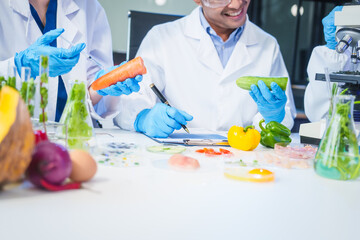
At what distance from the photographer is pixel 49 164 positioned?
2.56ft

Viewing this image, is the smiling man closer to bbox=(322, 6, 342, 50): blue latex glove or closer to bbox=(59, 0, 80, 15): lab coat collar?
bbox=(322, 6, 342, 50): blue latex glove

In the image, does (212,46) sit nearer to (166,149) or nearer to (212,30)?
(212,30)

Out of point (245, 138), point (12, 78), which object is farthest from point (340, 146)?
point (12, 78)

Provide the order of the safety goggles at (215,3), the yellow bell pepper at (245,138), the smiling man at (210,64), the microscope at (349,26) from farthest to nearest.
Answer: the smiling man at (210,64)
the safety goggles at (215,3)
the microscope at (349,26)
the yellow bell pepper at (245,138)

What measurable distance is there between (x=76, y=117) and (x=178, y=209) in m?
0.47

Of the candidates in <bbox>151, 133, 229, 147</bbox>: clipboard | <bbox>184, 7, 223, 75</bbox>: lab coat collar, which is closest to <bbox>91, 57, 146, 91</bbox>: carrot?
<bbox>151, 133, 229, 147</bbox>: clipboard

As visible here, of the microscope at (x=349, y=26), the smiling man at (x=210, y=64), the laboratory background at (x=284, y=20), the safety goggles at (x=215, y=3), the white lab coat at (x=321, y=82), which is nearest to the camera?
the microscope at (x=349, y=26)

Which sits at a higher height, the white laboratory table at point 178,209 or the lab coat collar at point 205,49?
the lab coat collar at point 205,49

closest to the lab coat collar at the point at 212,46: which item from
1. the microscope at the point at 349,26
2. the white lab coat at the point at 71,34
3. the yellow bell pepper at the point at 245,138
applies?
the white lab coat at the point at 71,34

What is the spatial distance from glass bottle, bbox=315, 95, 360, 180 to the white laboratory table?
0.17ft

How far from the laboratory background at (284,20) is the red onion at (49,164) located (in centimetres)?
452

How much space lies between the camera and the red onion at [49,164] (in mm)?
781

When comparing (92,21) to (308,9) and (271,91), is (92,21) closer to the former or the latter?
(271,91)

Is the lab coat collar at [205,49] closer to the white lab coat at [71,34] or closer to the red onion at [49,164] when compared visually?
the white lab coat at [71,34]
